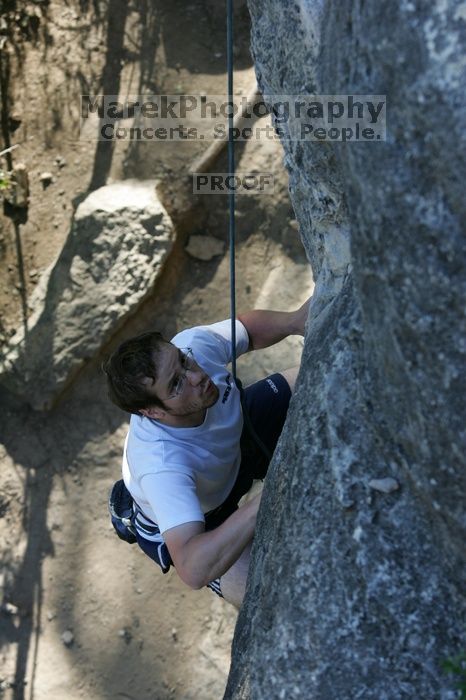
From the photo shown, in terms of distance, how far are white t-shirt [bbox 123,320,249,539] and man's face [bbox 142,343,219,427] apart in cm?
3

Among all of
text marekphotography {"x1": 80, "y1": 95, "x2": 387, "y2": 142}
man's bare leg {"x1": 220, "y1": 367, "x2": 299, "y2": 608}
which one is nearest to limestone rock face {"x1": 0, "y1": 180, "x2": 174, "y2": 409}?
text marekphotography {"x1": 80, "y1": 95, "x2": 387, "y2": 142}

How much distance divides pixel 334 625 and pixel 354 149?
823mm

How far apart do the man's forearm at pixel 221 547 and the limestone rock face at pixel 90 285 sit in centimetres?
221

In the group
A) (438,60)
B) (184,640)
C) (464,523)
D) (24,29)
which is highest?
(24,29)

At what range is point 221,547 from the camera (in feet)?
6.21

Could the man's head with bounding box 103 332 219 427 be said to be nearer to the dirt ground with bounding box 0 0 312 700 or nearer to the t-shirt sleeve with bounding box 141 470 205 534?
the t-shirt sleeve with bounding box 141 470 205 534

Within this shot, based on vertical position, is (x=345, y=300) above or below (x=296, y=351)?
above

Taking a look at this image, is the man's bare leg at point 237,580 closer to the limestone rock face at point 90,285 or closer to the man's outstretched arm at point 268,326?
the man's outstretched arm at point 268,326

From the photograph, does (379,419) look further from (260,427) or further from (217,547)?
(260,427)

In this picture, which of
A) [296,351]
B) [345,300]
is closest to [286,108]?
[345,300]

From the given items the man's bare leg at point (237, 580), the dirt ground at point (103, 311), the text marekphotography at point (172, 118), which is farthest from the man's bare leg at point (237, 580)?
the text marekphotography at point (172, 118)

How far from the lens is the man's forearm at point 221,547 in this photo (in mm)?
1879

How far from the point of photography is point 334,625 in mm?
1497

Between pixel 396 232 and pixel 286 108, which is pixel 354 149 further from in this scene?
pixel 286 108
